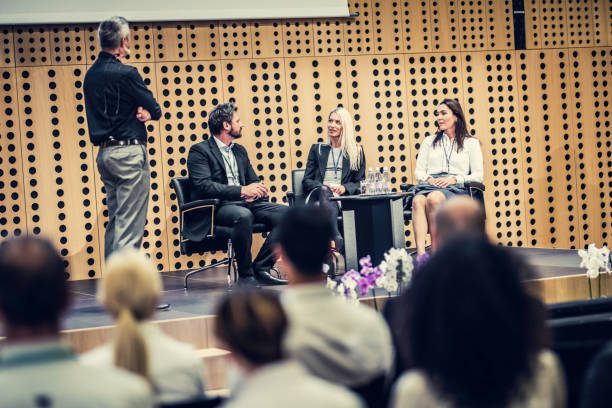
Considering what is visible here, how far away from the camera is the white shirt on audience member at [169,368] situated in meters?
1.73

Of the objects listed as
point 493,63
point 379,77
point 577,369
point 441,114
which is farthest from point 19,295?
point 493,63

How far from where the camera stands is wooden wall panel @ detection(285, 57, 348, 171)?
722 cm

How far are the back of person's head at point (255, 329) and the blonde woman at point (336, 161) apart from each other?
4687mm

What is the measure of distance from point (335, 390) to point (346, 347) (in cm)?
51

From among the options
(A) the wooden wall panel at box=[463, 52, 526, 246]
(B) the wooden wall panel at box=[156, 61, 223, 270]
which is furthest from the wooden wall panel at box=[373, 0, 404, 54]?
(B) the wooden wall panel at box=[156, 61, 223, 270]

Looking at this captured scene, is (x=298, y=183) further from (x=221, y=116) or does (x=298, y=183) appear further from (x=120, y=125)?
(x=120, y=125)

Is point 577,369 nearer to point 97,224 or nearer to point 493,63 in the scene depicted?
point 97,224

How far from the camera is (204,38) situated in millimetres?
6988

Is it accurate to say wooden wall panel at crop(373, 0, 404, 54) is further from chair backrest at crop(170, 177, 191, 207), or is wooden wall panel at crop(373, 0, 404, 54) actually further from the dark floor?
chair backrest at crop(170, 177, 191, 207)

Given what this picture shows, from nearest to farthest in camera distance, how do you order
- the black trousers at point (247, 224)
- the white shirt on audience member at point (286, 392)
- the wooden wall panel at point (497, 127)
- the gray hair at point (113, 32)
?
1. the white shirt on audience member at point (286, 392)
2. the gray hair at point (113, 32)
3. the black trousers at point (247, 224)
4. the wooden wall panel at point (497, 127)

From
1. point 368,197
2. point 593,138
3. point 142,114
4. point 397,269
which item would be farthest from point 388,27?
point 397,269

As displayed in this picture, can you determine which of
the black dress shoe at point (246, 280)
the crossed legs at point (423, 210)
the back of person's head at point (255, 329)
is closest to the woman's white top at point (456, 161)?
the crossed legs at point (423, 210)

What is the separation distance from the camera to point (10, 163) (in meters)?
6.60

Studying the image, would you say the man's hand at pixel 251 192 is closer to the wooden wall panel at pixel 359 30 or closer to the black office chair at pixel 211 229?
the black office chair at pixel 211 229
